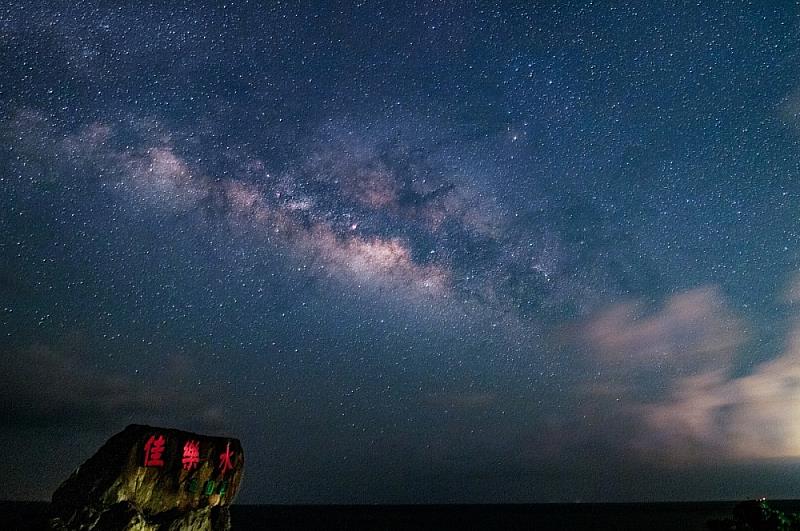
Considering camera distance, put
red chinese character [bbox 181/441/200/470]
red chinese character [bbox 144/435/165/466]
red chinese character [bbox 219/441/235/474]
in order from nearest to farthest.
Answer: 1. red chinese character [bbox 144/435/165/466]
2. red chinese character [bbox 181/441/200/470]
3. red chinese character [bbox 219/441/235/474]

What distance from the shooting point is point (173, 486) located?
30.0 metres

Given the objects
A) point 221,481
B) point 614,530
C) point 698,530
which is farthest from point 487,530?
point 221,481

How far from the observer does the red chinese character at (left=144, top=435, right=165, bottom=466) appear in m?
28.9

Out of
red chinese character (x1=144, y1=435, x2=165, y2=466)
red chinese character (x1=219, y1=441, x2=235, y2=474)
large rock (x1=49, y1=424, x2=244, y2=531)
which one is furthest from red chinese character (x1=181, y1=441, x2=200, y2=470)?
red chinese character (x1=219, y1=441, x2=235, y2=474)

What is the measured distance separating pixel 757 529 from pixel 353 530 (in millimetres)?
131071

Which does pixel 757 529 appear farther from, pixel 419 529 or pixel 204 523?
pixel 419 529

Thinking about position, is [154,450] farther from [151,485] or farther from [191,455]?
[191,455]

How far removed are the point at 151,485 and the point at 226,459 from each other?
5382mm

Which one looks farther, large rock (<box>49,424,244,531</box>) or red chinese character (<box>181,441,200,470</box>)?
red chinese character (<box>181,441,200,470</box>)

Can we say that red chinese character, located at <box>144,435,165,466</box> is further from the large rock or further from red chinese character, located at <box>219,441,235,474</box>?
red chinese character, located at <box>219,441,235,474</box>

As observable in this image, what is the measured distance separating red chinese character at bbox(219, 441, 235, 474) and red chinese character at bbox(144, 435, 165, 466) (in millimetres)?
4441

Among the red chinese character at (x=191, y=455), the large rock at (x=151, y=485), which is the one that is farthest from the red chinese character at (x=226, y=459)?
the red chinese character at (x=191, y=455)

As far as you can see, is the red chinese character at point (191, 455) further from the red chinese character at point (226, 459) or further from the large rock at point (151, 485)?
the red chinese character at point (226, 459)

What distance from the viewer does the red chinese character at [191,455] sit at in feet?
101
